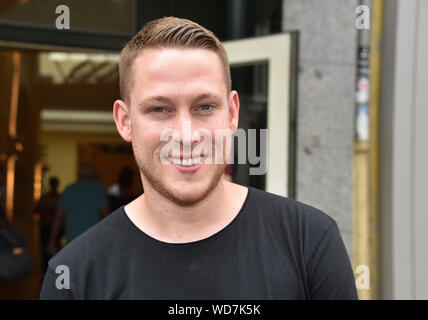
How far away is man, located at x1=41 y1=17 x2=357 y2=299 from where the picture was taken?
1016 millimetres

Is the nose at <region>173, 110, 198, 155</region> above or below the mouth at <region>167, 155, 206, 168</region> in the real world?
above

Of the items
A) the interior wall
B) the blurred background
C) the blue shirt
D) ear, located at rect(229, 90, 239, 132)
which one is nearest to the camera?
ear, located at rect(229, 90, 239, 132)

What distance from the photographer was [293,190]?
3043 mm

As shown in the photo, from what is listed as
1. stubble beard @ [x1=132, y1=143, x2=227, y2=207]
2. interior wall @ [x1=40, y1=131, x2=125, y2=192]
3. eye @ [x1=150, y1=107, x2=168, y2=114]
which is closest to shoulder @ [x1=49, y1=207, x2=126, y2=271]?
stubble beard @ [x1=132, y1=143, x2=227, y2=207]

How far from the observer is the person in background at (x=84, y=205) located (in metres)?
4.41

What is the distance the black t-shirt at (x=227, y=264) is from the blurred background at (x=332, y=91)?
50.2 inches

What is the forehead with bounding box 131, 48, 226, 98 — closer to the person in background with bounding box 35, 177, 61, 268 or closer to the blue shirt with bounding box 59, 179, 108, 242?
the blue shirt with bounding box 59, 179, 108, 242

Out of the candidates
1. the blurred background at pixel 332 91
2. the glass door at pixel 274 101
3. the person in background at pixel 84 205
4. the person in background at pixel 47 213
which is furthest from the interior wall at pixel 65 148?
the glass door at pixel 274 101

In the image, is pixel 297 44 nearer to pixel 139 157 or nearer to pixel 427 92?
pixel 427 92

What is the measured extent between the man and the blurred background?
4.21 ft

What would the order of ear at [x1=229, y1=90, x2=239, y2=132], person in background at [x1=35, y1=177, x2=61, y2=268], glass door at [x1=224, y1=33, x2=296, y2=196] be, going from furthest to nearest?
person in background at [x1=35, y1=177, x2=61, y2=268], glass door at [x1=224, y1=33, x2=296, y2=196], ear at [x1=229, y1=90, x2=239, y2=132]

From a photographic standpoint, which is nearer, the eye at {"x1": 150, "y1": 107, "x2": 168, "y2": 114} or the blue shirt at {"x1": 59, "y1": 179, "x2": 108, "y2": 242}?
the eye at {"x1": 150, "y1": 107, "x2": 168, "y2": 114}

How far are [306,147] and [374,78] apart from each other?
0.58 meters
